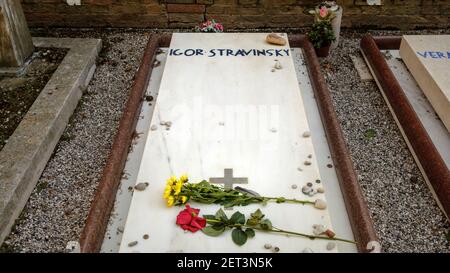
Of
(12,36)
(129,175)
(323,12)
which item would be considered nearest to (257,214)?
(129,175)

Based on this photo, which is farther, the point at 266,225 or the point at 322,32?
the point at 322,32

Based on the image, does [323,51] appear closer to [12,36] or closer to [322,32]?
[322,32]

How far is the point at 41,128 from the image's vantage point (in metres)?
3.25

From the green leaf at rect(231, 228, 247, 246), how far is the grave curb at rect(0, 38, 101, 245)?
1402 millimetres

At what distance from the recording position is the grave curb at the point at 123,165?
2.40 meters

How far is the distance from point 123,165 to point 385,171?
1790mm

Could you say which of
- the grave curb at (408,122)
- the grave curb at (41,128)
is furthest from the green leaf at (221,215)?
the grave curb at (408,122)

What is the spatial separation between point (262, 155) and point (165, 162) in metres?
0.59

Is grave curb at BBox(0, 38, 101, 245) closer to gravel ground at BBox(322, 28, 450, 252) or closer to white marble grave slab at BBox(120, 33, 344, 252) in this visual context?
white marble grave slab at BBox(120, 33, 344, 252)

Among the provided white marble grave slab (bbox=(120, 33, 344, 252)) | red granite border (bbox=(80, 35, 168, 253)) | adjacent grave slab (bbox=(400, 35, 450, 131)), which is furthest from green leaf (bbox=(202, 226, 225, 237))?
adjacent grave slab (bbox=(400, 35, 450, 131))

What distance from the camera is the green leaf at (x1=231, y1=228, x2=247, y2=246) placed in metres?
2.25

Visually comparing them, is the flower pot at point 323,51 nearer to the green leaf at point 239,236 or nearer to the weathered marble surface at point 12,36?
the green leaf at point 239,236
